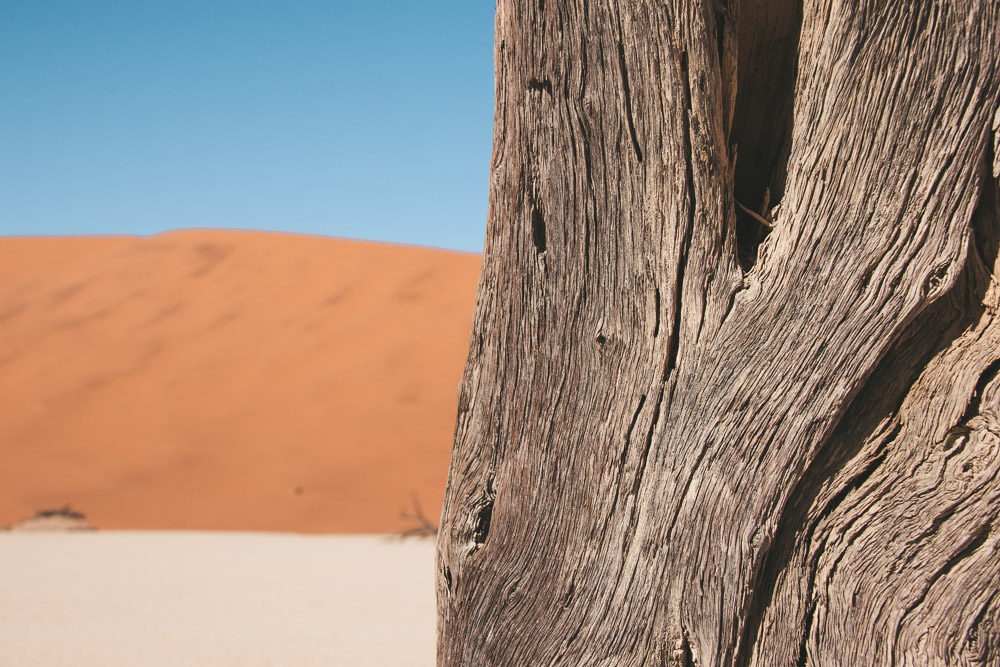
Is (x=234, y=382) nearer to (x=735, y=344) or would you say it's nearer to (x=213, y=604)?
(x=213, y=604)

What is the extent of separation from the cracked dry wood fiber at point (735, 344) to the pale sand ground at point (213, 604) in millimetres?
3818

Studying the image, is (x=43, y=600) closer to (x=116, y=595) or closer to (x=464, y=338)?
(x=116, y=595)

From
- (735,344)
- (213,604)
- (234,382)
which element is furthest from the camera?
(234,382)

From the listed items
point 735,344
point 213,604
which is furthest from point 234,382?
point 735,344

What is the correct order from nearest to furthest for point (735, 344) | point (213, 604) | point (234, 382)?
point (735, 344), point (213, 604), point (234, 382)

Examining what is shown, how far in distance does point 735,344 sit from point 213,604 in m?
6.37

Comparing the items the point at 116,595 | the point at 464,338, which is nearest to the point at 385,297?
the point at 464,338

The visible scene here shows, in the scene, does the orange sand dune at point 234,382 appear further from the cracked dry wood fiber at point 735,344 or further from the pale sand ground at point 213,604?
the cracked dry wood fiber at point 735,344

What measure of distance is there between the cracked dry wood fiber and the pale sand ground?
3.82 m

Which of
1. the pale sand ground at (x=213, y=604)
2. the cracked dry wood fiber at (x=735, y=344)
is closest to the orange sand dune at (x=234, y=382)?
the pale sand ground at (x=213, y=604)

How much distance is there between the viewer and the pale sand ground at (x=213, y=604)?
207 inches

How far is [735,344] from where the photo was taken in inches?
59.9

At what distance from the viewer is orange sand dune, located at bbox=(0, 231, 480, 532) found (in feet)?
47.2

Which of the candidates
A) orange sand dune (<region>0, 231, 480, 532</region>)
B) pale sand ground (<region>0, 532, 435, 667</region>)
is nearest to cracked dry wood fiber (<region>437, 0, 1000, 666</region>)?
pale sand ground (<region>0, 532, 435, 667</region>)
